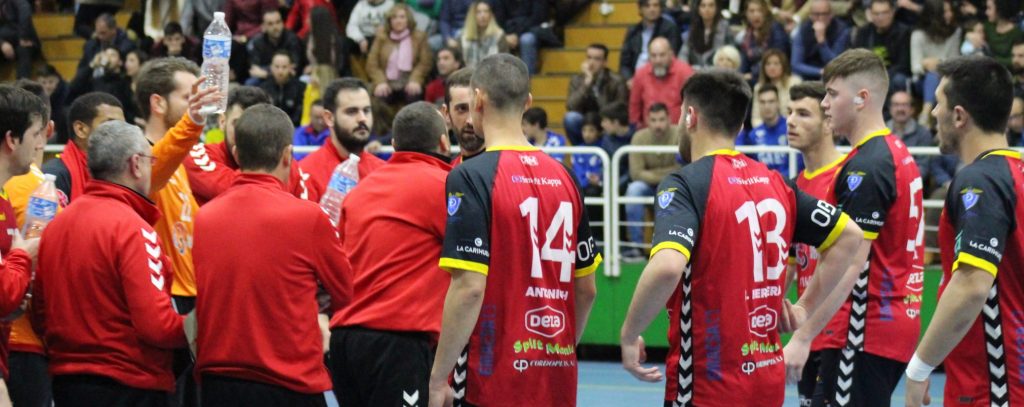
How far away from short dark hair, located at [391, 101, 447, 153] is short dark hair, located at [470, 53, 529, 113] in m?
0.92

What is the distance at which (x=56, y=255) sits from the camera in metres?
5.24

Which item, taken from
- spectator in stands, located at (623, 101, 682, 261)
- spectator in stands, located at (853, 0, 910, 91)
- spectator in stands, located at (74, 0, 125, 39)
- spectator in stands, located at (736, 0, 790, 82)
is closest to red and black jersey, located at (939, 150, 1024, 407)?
spectator in stands, located at (623, 101, 682, 261)

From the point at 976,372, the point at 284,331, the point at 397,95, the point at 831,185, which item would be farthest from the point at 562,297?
the point at 397,95

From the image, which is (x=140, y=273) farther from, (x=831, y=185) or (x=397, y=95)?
(x=397, y=95)

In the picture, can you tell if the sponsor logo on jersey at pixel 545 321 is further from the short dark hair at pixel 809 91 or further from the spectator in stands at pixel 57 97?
the spectator in stands at pixel 57 97

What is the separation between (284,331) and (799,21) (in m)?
10.6

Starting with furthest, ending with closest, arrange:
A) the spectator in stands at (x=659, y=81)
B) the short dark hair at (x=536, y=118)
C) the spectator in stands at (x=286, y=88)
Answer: the spectator in stands at (x=286, y=88) → the spectator in stands at (x=659, y=81) → the short dark hair at (x=536, y=118)

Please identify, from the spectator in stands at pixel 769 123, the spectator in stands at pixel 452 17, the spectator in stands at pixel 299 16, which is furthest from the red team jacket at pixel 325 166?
the spectator in stands at pixel 299 16

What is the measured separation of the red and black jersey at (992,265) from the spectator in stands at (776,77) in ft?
27.7

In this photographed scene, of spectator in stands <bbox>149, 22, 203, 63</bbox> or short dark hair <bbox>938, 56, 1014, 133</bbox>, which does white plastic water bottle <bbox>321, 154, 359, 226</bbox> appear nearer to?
short dark hair <bbox>938, 56, 1014, 133</bbox>

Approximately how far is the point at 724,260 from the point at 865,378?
191cm

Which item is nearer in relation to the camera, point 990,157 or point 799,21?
point 990,157

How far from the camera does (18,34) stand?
63.5ft

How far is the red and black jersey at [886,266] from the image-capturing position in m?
6.29
